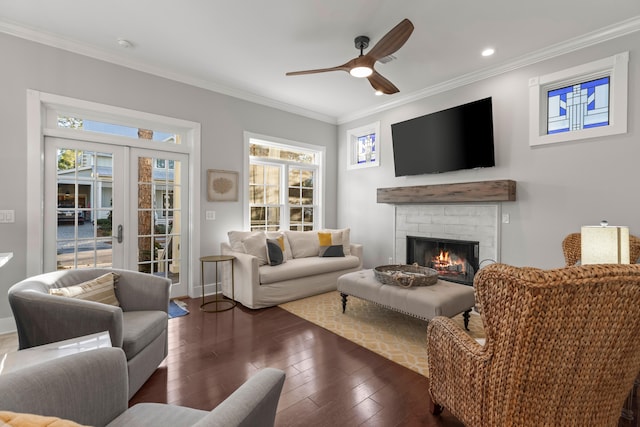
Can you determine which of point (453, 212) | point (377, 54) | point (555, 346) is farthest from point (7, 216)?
point (453, 212)

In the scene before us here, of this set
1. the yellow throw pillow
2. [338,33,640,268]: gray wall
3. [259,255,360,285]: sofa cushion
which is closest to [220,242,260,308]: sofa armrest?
[259,255,360,285]: sofa cushion

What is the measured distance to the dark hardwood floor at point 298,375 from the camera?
177 centimetres

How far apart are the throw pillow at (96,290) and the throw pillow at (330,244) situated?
→ 2.87 meters

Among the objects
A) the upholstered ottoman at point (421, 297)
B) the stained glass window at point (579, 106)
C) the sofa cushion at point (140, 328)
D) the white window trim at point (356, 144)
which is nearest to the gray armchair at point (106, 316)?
the sofa cushion at point (140, 328)

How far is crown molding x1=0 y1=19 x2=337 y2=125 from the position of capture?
289 centimetres

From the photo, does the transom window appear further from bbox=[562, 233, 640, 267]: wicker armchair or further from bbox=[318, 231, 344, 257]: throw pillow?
bbox=[562, 233, 640, 267]: wicker armchair

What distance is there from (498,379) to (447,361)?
13.5 inches

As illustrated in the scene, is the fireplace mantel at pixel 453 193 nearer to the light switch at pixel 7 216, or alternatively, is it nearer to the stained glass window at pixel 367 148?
the stained glass window at pixel 367 148

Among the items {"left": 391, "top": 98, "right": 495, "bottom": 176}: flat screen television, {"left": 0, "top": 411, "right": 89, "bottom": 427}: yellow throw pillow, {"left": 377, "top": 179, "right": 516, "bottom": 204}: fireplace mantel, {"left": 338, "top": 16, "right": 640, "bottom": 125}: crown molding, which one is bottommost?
{"left": 0, "top": 411, "right": 89, "bottom": 427}: yellow throw pillow

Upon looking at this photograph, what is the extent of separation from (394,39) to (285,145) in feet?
9.64

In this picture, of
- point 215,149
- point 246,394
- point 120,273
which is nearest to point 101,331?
point 120,273

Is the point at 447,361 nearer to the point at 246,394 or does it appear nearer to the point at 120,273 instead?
the point at 246,394

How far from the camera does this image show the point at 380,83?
10.3 feet

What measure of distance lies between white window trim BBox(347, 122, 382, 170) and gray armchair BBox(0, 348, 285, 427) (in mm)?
4507
